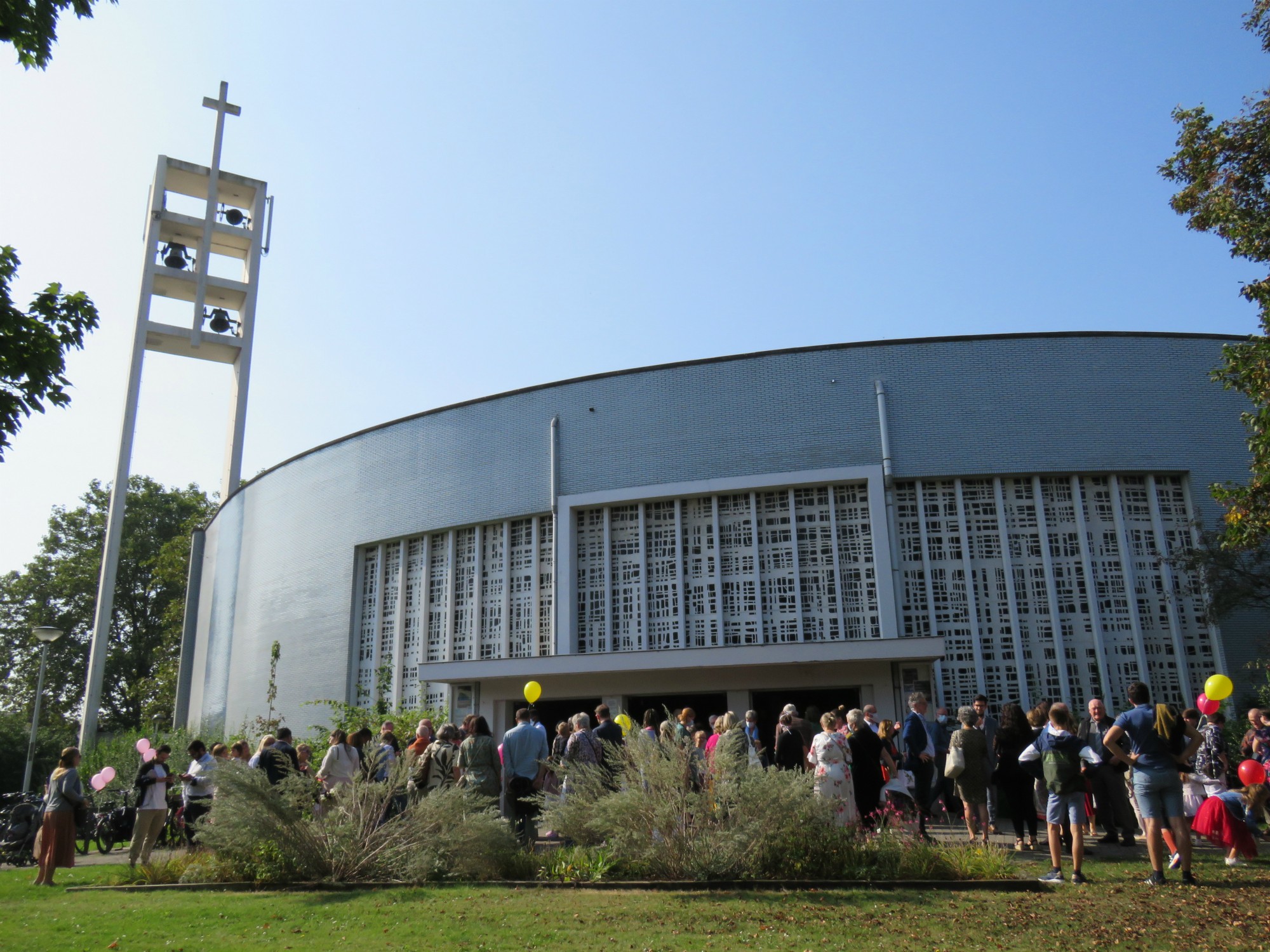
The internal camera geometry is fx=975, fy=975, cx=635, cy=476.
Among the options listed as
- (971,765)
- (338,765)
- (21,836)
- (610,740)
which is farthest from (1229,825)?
(21,836)

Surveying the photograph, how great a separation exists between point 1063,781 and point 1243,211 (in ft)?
30.9

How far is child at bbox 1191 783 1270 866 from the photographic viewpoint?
8.37 m

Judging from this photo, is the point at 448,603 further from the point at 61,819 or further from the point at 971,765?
the point at 971,765

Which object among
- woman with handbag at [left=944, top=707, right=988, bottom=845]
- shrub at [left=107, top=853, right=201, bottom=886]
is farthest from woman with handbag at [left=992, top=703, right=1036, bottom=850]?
shrub at [left=107, top=853, right=201, bottom=886]

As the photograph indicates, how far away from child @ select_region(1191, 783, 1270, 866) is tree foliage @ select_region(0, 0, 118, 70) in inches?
439

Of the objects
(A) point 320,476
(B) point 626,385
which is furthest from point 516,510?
(A) point 320,476

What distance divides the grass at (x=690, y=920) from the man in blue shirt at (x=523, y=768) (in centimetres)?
176

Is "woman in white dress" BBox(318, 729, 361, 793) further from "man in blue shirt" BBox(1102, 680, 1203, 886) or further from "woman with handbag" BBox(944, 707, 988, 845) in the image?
"man in blue shirt" BBox(1102, 680, 1203, 886)

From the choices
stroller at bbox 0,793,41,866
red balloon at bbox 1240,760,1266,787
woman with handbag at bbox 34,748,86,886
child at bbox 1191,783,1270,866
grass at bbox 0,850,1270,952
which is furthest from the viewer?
stroller at bbox 0,793,41,866

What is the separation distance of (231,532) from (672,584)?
15.0 meters

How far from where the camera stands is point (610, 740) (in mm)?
10750

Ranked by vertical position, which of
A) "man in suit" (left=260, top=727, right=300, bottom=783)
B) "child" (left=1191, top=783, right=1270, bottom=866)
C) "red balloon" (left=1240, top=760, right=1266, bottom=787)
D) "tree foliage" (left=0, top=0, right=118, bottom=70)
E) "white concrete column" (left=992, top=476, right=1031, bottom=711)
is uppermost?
"tree foliage" (left=0, top=0, right=118, bottom=70)

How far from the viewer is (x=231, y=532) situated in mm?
27484

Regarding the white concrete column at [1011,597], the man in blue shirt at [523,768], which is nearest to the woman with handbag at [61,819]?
the man in blue shirt at [523,768]
